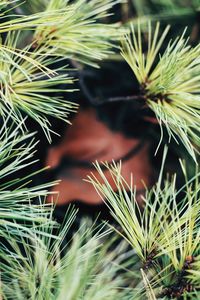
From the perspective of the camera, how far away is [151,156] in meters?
0.90

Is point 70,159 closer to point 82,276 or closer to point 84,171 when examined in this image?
point 84,171

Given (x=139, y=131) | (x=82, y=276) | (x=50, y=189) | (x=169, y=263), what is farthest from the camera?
(x=139, y=131)

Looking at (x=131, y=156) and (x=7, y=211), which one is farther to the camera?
(x=131, y=156)

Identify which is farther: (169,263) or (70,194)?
(70,194)

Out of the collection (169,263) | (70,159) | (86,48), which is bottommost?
(169,263)

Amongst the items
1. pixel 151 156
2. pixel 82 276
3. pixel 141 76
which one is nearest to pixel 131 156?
pixel 151 156

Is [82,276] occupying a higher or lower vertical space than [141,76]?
lower

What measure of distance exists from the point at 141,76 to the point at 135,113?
11.8 inches

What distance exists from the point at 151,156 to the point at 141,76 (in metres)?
0.33

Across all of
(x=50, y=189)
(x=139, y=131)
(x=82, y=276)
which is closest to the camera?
(x=82, y=276)

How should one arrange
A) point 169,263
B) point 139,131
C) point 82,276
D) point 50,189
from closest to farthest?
1. point 82,276
2. point 169,263
3. point 50,189
4. point 139,131

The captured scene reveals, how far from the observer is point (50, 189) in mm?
794

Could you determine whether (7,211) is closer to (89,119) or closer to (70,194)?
(70,194)

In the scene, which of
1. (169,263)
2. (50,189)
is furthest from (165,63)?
(50,189)
